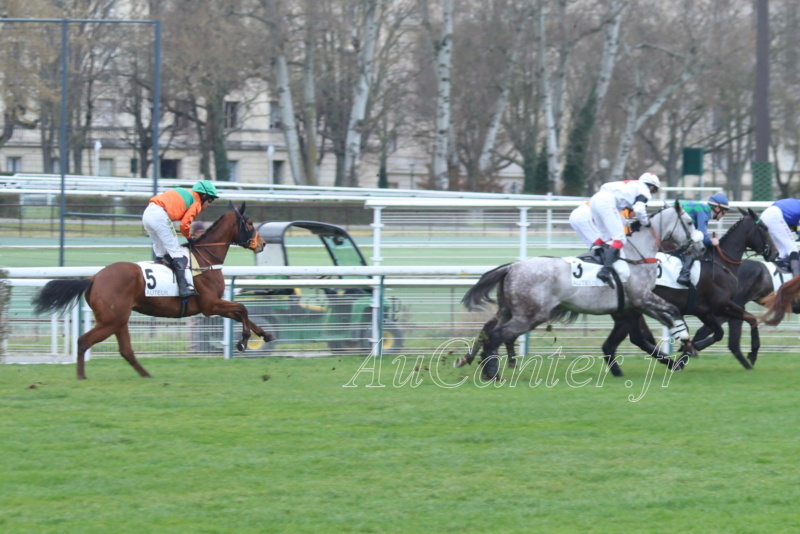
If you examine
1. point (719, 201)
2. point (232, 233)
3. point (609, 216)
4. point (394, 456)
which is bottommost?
point (394, 456)

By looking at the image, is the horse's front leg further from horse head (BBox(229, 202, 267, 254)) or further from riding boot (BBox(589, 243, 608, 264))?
riding boot (BBox(589, 243, 608, 264))

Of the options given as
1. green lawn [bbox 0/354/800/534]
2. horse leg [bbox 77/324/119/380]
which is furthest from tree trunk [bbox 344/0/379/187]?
green lawn [bbox 0/354/800/534]

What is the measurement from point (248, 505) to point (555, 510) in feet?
3.99

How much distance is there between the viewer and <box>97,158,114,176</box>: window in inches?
728

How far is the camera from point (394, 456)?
532 cm

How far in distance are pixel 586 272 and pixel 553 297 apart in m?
0.31

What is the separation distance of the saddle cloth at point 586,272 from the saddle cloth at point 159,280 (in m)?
2.88

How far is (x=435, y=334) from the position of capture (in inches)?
391

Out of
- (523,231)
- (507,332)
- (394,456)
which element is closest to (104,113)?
(523,231)

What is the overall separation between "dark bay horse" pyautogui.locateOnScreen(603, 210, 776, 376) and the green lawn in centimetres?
85

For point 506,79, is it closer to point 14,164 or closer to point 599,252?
point 14,164

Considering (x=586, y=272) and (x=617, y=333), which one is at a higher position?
(x=586, y=272)

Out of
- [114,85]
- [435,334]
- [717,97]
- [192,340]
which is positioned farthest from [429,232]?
[717,97]

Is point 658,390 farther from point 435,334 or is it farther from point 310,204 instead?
point 310,204
